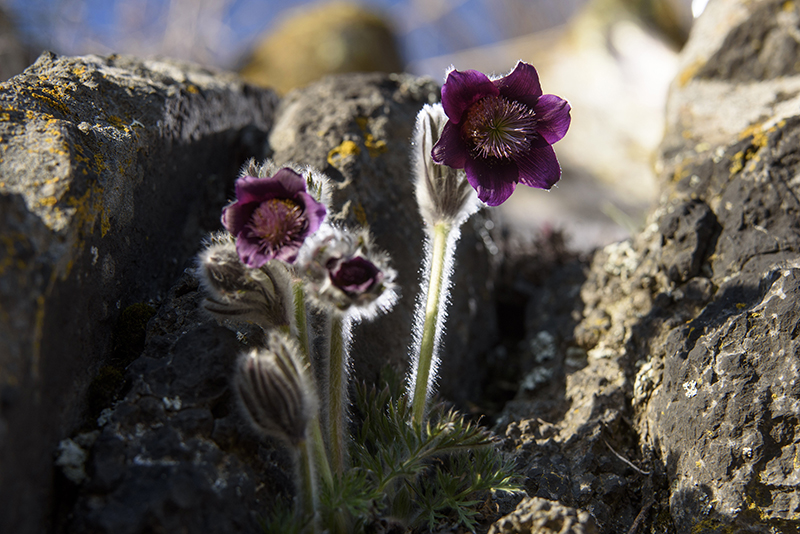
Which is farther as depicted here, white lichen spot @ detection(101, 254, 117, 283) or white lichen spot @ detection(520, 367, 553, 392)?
white lichen spot @ detection(520, 367, 553, 392)

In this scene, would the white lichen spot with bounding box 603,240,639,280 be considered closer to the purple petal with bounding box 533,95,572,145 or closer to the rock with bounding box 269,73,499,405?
the rock with bounding box 269,73,499,405

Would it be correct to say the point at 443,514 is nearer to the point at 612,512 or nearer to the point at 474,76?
the point at 612,512

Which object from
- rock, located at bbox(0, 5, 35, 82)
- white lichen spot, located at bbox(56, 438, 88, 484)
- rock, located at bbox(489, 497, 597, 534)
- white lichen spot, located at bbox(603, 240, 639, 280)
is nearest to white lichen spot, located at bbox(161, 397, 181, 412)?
white lichen spot, located at bbox(56, 438, 88, 484)

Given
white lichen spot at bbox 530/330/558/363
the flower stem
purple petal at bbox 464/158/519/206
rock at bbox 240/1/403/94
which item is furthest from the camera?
rock at bbox 240/1/403/94

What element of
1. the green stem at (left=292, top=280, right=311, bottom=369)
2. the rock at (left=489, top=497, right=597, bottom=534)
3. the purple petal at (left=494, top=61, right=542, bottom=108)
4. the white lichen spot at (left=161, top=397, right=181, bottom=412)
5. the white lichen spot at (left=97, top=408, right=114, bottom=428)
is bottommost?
the rock at (left=489, top=497, right=597, bottom=534)

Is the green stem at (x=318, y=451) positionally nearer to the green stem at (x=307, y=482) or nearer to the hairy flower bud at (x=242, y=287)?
the green stem at (x=307, y=482)

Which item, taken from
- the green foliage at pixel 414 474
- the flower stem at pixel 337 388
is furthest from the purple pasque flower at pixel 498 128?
the green foliage at pixel 414 474

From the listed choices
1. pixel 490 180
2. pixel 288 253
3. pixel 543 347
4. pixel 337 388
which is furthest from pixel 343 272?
pixel 543 347
